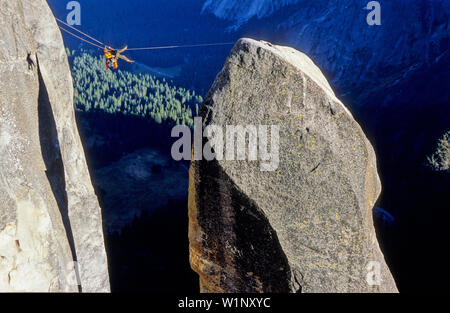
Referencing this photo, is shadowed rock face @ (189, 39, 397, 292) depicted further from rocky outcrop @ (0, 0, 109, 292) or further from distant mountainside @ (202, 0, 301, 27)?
distant mountainside @ (202, 0, 301, 27)

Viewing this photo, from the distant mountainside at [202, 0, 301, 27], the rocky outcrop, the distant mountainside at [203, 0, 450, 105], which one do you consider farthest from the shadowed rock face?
the distant mountainside at [202, 0, 301, 27]

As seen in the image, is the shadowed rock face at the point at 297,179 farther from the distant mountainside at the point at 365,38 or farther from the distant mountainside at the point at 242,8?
the distant mountainside at the point at 242,8

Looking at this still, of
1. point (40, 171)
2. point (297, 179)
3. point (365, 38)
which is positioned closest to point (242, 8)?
point (365, 38)

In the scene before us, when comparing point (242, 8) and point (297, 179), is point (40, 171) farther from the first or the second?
point (242, 8)

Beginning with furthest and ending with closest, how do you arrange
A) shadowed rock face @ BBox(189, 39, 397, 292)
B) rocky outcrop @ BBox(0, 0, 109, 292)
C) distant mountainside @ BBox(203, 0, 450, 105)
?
distant mountainside @ BBox(203, 0, 450, 105) < rocky outcrop @ BBox(0, 0, 109, 292) < shadowed rock face @ BBox(189, 39, 397, 292)

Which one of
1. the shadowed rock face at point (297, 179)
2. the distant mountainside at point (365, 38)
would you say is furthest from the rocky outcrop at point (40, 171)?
the distant mountainside at point (365, 38)

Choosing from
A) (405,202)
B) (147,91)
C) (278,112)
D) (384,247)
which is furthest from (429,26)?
(278,112)
